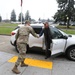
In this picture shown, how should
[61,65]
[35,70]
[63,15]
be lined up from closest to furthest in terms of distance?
[35,70]
[61,65]
[63,15]

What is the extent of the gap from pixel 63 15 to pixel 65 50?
41697mm

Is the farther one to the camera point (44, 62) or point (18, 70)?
point (44, 62)

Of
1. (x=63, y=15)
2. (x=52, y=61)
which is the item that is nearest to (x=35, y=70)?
(x=52, y=61)

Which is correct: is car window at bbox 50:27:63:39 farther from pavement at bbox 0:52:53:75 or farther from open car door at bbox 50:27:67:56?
pavement at bbox 0:52:53:75

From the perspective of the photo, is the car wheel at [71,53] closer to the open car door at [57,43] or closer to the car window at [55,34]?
the open car door at [57,43]

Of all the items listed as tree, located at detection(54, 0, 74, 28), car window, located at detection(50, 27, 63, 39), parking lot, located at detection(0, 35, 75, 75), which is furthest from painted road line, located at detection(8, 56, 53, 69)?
tree, located at detection(54, 0, 74, 28)

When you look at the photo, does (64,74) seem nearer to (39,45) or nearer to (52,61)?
(52,61)

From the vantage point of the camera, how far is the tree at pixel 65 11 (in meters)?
48.3

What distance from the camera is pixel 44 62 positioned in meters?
7.13

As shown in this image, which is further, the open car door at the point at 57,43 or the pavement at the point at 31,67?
the open car door at the point at 57,43

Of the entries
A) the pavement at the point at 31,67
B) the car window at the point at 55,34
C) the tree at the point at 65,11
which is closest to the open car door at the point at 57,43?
the car window at the point at 55,34

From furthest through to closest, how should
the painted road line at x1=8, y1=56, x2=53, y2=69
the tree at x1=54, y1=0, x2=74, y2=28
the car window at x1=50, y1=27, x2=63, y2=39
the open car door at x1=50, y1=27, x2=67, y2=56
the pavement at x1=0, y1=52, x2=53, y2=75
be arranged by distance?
1. the tree at x1=54, y1=0, x2=74, y2=28
2. the car window at x1=50, y1=27, x2=63, y2=39
3. the open car door at x1=50, y1=27, x2=67, y2=56
4. the painted road line at x1=8, y1=56, x2=53, y2=69
5. the pavement at x1=0, y1=52, x2=53, y2=75

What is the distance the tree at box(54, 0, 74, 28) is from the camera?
48312 millimetres

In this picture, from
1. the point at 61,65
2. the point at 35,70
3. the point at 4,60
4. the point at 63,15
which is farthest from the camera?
the point at 63,15
